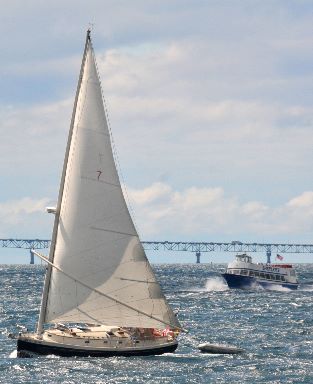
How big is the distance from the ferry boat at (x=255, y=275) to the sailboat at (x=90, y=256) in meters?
98.1

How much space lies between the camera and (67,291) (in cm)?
5991

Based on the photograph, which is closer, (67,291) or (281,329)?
(67,291)

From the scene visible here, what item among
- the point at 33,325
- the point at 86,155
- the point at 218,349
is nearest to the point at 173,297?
the point at 33,325

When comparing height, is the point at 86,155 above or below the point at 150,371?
above

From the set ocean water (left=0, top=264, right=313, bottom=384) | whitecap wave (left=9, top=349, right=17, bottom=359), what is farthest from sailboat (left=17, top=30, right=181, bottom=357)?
whitecap wave (left=9, top=349, right=17, bottom=359)

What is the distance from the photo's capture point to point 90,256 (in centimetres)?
6019

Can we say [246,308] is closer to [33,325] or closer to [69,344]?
[33,325]

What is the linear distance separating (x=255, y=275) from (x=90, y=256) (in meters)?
101

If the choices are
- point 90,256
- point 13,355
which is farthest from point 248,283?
point 90,256

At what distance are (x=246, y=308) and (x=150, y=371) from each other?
56814 millimetres

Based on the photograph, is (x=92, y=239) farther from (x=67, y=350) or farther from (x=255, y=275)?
(x=255, y=275)

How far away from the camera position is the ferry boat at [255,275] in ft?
519

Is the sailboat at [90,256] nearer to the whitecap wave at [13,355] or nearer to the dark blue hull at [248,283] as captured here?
the whitecap wave at [13,355]

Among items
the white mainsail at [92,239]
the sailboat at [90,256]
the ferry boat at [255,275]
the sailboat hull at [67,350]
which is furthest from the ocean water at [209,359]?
the ferry boat at [255,275]
